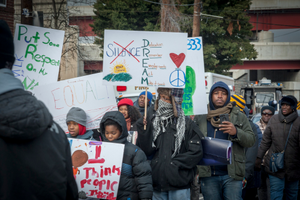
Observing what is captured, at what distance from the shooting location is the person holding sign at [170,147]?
340 centimetres

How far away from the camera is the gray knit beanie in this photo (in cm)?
383

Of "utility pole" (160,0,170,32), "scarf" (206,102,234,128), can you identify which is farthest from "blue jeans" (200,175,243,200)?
"utility pole" (160,0,170,32)

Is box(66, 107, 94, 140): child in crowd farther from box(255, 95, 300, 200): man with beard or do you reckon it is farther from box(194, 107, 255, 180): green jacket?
box(255, 95, 300, 200): man with beard

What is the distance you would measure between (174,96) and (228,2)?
69.6 ft

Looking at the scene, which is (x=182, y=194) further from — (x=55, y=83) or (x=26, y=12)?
(x=26, y=12)

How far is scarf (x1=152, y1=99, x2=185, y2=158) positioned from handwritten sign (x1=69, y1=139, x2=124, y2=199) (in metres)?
0.54

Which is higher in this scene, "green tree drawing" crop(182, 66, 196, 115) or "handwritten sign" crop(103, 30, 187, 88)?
"handwritten sign" crop(103, 30, 187, 88)

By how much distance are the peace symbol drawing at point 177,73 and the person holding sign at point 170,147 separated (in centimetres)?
41

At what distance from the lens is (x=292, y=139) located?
16.4 feet

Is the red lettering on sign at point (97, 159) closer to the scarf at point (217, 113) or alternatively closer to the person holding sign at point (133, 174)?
the person holding sign at point (133, 174)

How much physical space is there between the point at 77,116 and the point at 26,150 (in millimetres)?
2530

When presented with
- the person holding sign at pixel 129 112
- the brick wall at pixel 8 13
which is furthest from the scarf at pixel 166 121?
the brick wall at pixel 8 13

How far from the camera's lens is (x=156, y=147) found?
3.53 meters

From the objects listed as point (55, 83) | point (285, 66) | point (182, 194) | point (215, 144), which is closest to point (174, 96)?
point (215, 144)
